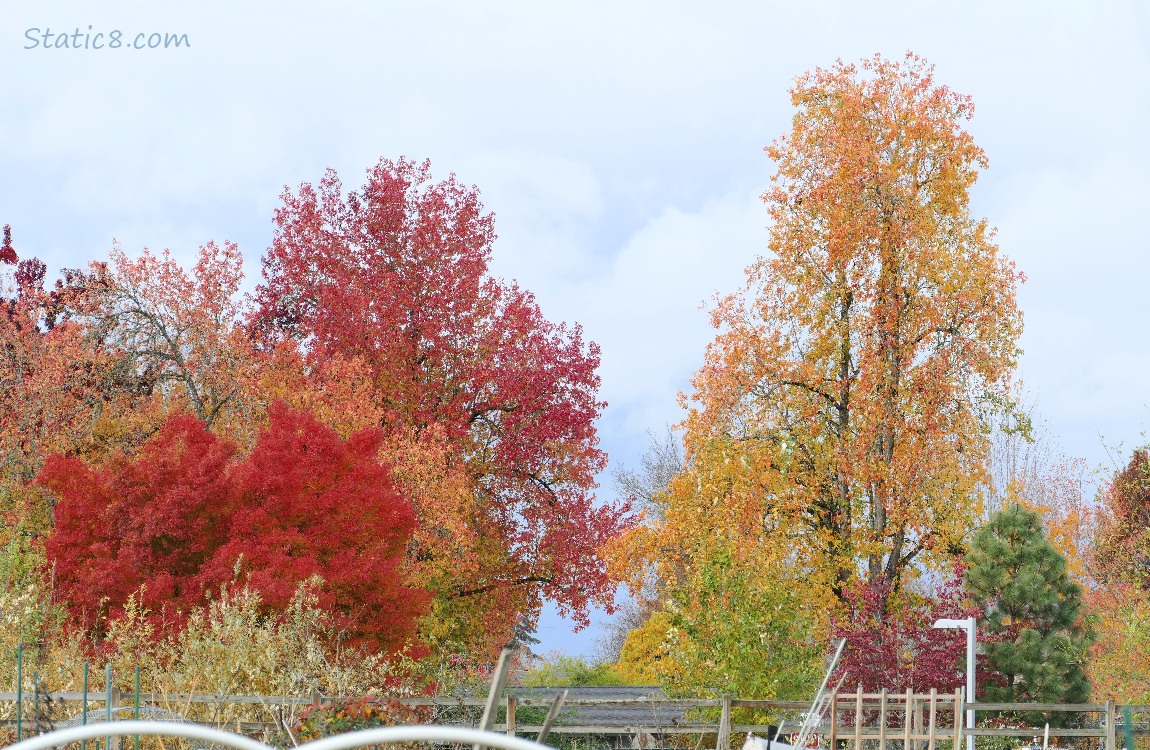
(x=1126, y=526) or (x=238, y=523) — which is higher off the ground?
(x=1126, y=526)

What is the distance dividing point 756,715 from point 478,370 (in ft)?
31.3

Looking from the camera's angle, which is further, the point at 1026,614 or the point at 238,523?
the point at 1026,614

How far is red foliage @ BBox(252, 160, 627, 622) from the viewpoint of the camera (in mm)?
22781

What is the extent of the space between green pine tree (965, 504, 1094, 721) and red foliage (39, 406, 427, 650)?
28.2ft

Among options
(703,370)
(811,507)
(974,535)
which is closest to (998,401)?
(974,535)

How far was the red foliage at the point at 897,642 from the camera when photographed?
16.4m

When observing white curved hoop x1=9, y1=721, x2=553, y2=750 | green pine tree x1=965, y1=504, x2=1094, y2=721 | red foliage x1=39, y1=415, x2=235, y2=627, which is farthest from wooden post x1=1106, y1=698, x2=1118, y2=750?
white curved hoop x1=9, y1=721, x2=553, y2=750

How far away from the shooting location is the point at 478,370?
2300cm

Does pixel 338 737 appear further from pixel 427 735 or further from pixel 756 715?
pixel 756 715

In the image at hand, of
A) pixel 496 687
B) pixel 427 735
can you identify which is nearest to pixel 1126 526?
pixel 496 687

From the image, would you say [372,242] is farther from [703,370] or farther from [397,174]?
[703,370]

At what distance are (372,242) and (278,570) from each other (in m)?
Result: 12.9

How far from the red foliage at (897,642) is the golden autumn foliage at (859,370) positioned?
0.40 meters

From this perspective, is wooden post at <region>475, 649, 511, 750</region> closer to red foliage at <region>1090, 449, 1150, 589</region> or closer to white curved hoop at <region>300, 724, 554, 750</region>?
white curved hoop at <region>300, 724, 554, 750</region>
